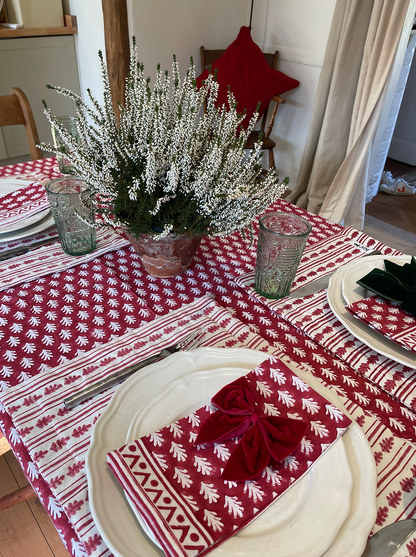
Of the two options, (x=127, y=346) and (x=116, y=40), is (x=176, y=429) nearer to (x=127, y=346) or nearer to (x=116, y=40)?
(x=127, y=346)

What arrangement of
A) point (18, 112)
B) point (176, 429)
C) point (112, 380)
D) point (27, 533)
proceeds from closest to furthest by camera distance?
1. point (176, 429)
2. point (112, 380)
3. point (27, 533)
4. point (18, 112)

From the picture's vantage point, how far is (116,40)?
8.65ft

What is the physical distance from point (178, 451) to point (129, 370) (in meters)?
0.18

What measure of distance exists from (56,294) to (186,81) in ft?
1.55

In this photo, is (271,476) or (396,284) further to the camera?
(396,284)

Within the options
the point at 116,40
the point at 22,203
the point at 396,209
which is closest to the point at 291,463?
the point at 22,203

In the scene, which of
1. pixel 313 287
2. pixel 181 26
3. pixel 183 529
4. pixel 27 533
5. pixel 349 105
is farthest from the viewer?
pixel 181 26

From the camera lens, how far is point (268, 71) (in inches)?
106

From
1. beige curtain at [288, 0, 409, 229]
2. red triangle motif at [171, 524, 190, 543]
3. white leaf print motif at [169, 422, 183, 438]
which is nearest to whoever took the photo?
red triangle motif at [171, 524, 190, 543]

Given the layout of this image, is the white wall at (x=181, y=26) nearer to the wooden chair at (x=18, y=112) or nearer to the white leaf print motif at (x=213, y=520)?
the wooden chair at (x=18, y=112)

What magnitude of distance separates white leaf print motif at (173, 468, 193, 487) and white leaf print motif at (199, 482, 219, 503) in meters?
0.01

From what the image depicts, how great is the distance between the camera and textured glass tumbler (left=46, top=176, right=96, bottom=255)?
33.6 inches

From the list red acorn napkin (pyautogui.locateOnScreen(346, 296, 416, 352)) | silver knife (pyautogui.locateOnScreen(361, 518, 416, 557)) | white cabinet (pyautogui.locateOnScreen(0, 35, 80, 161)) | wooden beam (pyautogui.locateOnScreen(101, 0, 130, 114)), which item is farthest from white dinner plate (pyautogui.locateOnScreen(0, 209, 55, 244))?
white cabinet (pyautogui.locateOnScreen(0, 35, 80, 161))

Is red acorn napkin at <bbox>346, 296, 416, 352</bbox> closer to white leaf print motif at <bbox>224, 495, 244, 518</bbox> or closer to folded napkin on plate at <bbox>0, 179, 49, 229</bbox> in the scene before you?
white leaf print motif at <bbox>224, 495, 244, 518</bbox>
